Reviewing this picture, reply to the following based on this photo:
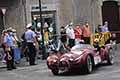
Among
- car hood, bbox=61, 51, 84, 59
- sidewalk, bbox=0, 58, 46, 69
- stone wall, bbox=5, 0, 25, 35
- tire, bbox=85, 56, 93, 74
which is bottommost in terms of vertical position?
sidewalk, bbox=0, 58, 46, 69

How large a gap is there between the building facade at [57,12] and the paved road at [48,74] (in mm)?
9538

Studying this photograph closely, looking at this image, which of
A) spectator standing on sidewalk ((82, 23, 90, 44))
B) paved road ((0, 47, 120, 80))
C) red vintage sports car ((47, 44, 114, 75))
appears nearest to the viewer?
paved road ((0, 47, 120, 80))

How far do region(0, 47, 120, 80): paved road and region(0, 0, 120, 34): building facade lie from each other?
31.3 ft

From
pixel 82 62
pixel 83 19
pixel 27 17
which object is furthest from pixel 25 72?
pixel 83 19

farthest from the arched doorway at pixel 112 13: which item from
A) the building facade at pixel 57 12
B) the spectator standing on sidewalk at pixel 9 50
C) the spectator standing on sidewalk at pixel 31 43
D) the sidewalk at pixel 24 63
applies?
the spectator standing on sidewalk at pixel 9 50

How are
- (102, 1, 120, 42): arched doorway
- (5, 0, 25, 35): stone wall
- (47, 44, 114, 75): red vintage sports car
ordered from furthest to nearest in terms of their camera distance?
(102, 1, 120, 42): arched doorway
(5, 0, 25, 35): stone wall
(47, 44, 114, 75): red vintage sports car

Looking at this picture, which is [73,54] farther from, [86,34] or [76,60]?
[86,34]

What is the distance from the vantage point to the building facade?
31.2 m

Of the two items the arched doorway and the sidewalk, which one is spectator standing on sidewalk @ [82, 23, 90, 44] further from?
the sidewalk

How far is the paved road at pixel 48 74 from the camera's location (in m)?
17.6

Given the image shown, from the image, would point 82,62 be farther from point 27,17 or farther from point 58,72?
point 27,17

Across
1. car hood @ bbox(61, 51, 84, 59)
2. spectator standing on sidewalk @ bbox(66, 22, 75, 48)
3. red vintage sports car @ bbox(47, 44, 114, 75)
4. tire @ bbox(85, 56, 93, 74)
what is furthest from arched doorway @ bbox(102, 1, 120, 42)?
car hood @ bbox(61, 51, 84, 59)

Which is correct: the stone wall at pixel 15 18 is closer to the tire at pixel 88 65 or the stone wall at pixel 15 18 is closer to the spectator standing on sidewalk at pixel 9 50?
the spectator standing on sidewalk at pixel 9 50

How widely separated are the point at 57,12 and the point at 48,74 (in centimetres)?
1347
